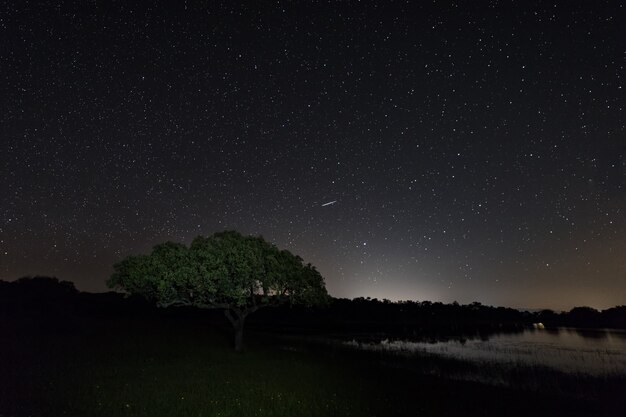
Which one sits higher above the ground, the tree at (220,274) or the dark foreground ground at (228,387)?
the tree at (220,274)

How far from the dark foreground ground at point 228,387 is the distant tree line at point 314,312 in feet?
31.2

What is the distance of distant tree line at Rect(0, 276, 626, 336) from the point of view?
211 ft

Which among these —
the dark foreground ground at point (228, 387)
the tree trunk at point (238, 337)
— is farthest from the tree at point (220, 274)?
the dark foreground ground at point (228, 387)

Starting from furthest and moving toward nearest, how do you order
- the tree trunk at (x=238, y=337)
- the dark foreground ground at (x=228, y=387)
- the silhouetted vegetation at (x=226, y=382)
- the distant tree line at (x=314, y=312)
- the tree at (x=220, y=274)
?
the distant tree line at (x=314, y=312) < the tree trunk at (x=238, y=337) < the tree at (x=220, y=274) < the silhouetted vegetation at (x=226, y=382) < the dark foreground ground at (x=228, y=387)

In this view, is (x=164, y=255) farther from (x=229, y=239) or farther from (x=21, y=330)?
(x=21, y=330)

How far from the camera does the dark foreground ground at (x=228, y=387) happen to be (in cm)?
1809

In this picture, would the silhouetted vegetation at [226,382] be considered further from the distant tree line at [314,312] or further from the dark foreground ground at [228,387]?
the distant tree line at [314,312]

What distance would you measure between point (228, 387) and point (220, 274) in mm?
10900

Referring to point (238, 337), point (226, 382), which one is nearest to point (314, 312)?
point (238, 337)

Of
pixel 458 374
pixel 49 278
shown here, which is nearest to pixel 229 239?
pixel 458 374

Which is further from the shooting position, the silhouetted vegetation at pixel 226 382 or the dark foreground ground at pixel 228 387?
the silhouetted vegetation at pixel 226 382

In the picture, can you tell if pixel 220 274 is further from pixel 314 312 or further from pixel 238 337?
pixel 314 312

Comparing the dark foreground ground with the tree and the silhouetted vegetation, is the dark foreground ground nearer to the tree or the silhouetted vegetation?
the silhouetted vegetation

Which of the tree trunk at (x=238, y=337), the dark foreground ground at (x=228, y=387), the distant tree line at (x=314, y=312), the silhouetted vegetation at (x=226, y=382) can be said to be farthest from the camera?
the distant tree line at (x=314, y=312)
